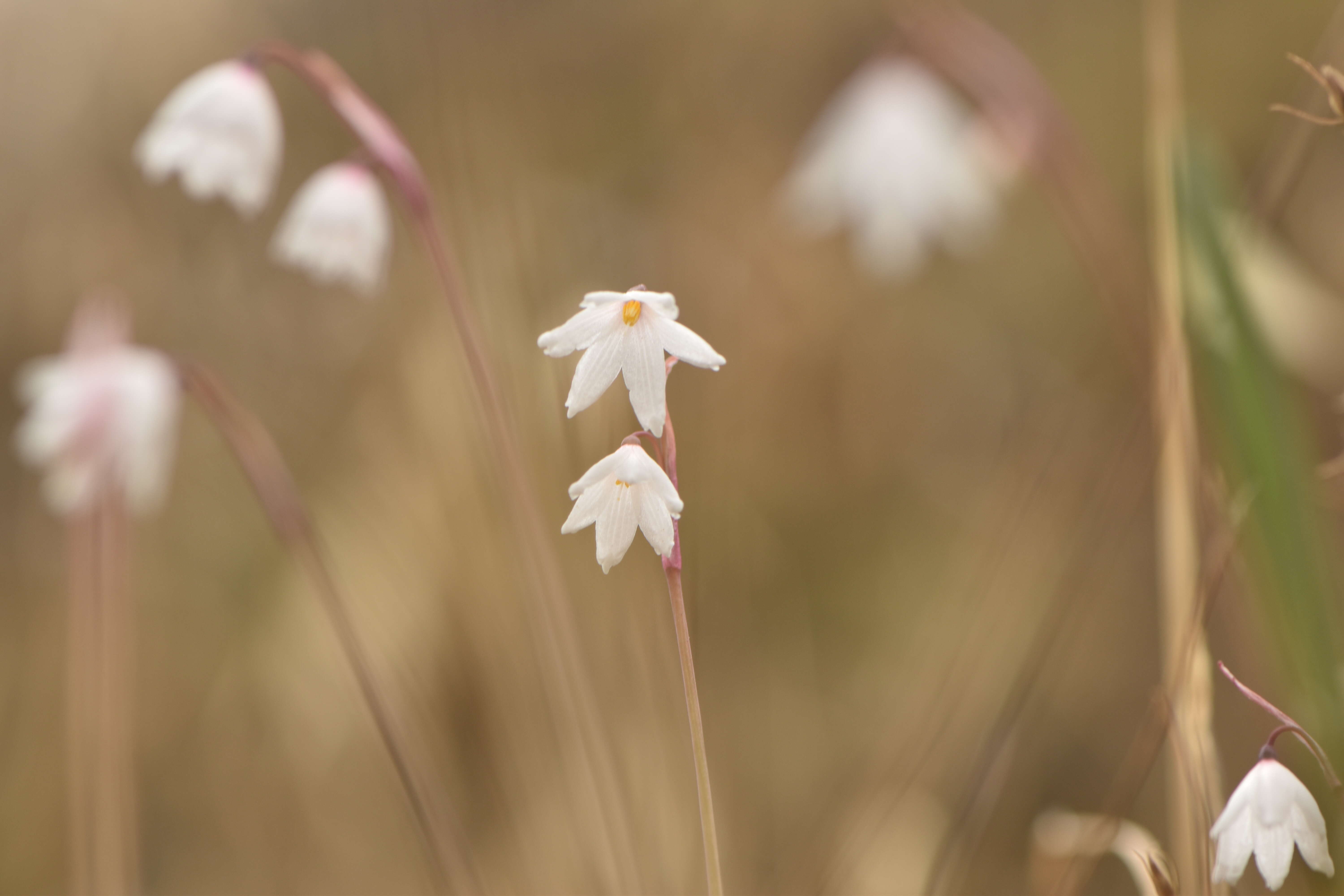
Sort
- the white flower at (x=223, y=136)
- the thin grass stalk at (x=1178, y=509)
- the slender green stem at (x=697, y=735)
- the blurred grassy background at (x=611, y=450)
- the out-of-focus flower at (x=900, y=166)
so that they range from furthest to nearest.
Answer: the out-of-focus flower at (x=900, y=166), the blurred grassy background at (x=611, y=450), the white flower at (x=223, y=136), the thin grass stalk at (x=1178, y=509), the slender green stem at (x=697, y=735)

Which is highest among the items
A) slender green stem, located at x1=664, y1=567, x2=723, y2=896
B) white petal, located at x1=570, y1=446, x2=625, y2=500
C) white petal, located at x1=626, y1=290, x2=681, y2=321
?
white petal, located at x1=626, y1=290, x2=681, y2=321

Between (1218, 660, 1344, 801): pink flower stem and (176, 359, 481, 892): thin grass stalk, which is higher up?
(1218, 660, 1344, 801): pink flower stem

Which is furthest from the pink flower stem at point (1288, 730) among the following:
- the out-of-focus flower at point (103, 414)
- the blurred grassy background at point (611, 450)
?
the out-of-focus flower at point (103, 414)

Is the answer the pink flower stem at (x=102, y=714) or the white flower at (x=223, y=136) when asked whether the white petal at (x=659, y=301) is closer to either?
the white flower at (x=223, y=136)

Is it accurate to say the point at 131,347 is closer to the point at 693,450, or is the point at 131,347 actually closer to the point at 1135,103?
the point at 693,450

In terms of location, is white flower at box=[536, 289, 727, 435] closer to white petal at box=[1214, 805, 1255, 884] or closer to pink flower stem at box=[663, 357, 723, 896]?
pink flower stem at box=[663, 357, 723, 896]

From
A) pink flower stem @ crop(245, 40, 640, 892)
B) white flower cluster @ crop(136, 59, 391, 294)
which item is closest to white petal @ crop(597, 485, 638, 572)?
pink flower stem @ crop(245, 40, 640, 892)
